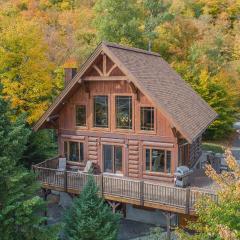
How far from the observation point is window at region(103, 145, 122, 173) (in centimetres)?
2328

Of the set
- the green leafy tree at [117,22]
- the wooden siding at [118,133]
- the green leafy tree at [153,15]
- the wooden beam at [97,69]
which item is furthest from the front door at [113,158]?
the green leafy tree at [153,15]

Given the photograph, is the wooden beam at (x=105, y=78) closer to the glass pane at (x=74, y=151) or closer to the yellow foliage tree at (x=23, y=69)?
the glass pane at (x=74, y=151)

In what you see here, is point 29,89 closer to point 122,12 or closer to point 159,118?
point 159,118

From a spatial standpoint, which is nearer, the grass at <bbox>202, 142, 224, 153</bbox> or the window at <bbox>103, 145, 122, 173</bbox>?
the window at <bbox>103, 145, 122, 173</bbox>

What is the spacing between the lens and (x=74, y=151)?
24.8 m

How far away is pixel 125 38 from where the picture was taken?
40.5 m

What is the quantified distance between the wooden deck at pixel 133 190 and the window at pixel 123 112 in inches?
140

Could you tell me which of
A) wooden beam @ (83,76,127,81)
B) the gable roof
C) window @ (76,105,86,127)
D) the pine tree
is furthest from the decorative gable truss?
the pine tree

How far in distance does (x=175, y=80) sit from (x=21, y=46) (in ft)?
35.4

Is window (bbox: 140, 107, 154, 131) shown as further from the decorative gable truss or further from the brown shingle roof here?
the decorative gable truss

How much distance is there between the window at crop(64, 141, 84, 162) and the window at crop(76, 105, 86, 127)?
124 centimetres

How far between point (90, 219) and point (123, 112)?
7357mm

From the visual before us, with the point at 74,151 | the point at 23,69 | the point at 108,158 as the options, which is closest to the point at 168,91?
the point at 108,158

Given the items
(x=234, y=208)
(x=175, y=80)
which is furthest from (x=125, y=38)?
(x=234, y=208)
